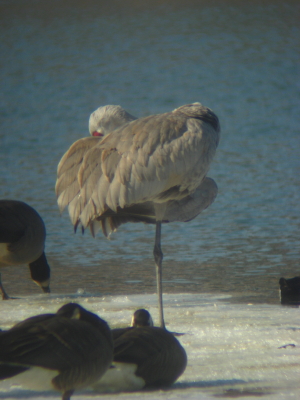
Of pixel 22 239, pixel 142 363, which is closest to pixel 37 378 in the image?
pixel 142 363

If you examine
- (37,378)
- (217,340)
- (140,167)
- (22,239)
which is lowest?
(22,239)

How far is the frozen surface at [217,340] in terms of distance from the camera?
3262 mm

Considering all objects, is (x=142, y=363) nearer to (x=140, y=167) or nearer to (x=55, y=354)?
(x=55, y=354)

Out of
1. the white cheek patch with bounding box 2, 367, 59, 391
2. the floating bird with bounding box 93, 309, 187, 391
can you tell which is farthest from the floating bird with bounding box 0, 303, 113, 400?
the floating bird with bounding box 93, 309, 187, 391

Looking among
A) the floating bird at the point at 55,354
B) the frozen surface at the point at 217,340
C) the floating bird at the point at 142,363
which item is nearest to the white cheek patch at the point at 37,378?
the floating bird at the point at 55,354

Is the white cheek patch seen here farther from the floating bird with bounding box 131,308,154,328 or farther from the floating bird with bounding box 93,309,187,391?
the floating bird with bounding box 131,308,154,328

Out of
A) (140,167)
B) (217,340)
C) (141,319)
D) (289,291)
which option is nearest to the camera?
(141,319)

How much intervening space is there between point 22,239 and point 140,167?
1.71 metres

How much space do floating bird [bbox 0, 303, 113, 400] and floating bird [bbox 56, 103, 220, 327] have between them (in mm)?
1732

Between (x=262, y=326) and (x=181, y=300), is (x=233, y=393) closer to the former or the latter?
(x=262, y=326)

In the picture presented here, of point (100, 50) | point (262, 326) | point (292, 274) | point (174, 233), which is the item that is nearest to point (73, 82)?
point (100, 50)

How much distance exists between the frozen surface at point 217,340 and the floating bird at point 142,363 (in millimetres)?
61

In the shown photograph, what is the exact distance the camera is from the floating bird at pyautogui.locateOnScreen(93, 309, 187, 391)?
327 centimetres

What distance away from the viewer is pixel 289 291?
552 centimetres
